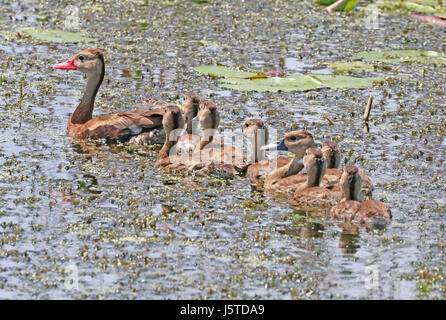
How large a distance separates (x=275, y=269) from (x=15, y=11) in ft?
Result: 38.4

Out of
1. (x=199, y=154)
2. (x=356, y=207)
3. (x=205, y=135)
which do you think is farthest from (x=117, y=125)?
(x=356, y=207)

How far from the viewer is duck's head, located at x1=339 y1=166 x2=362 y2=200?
9.54 meters

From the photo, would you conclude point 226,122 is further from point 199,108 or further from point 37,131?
point 37,131

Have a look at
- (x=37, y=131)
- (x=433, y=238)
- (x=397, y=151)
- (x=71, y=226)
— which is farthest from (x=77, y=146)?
(x=433, y=238)

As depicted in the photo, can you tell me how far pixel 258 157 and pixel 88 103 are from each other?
265 centimetres

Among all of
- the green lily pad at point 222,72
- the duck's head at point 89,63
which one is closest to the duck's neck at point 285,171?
the duck's head at point 89,63

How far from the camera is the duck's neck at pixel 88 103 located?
41.0ft

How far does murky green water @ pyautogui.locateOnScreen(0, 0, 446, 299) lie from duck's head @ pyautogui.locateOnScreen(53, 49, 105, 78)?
0.56 m

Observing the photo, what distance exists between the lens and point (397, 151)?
11.9 m

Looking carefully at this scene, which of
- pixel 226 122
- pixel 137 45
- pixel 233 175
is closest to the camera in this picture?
pixel 233 175

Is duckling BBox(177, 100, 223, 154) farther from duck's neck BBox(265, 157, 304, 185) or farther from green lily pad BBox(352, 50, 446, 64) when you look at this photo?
green lily pad BBox(352, 50, 446, 64)

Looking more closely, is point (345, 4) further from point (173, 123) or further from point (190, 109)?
point (173, 123)

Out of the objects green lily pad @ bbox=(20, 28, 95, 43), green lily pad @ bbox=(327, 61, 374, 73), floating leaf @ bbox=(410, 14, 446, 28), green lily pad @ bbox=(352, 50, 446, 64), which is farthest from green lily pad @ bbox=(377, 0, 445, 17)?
green lily pad @ bbox=(20, 28, 95, 43)

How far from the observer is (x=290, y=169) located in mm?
10758
